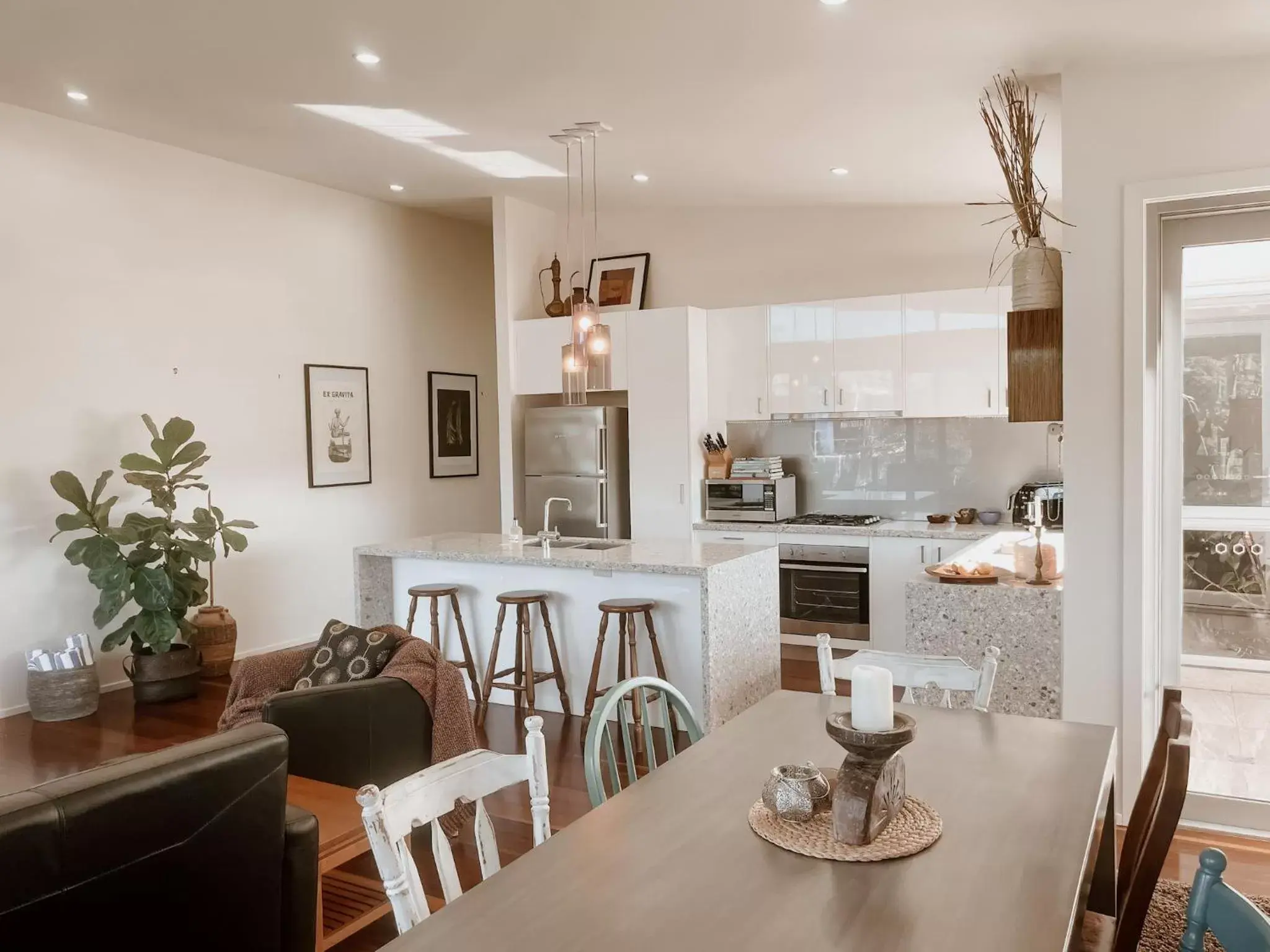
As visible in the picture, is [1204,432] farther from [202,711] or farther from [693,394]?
[202,711]

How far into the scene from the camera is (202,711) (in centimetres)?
528

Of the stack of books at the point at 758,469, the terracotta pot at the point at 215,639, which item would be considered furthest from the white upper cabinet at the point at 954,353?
the terracotta pot at the point at 215,639

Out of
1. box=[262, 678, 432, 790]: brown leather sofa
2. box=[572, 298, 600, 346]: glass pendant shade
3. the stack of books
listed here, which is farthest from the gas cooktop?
box=[262, 678, 432, 790]: brown leather sofa

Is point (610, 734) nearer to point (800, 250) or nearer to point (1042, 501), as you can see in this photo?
point (1042, 501)

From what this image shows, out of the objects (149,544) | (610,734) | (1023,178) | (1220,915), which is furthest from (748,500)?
(1220,915)

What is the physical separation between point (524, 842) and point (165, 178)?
15.1ft

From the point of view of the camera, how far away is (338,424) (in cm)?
700

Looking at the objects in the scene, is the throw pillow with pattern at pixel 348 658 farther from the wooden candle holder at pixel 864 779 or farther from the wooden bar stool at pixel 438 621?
the wooden candle holder at pixel 864 779

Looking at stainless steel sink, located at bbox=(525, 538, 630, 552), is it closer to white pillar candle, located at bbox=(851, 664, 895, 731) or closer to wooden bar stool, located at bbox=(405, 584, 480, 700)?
wooden bar stool, located at bbox=(405, 584, 480, 700)

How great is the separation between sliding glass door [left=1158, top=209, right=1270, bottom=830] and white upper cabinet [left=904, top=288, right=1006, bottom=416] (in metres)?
2.20

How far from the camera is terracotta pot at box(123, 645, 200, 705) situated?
5387mm

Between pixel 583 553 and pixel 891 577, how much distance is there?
2.18 m

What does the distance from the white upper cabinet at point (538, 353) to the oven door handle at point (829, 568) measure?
2056mm

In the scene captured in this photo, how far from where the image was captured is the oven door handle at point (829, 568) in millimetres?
6152
